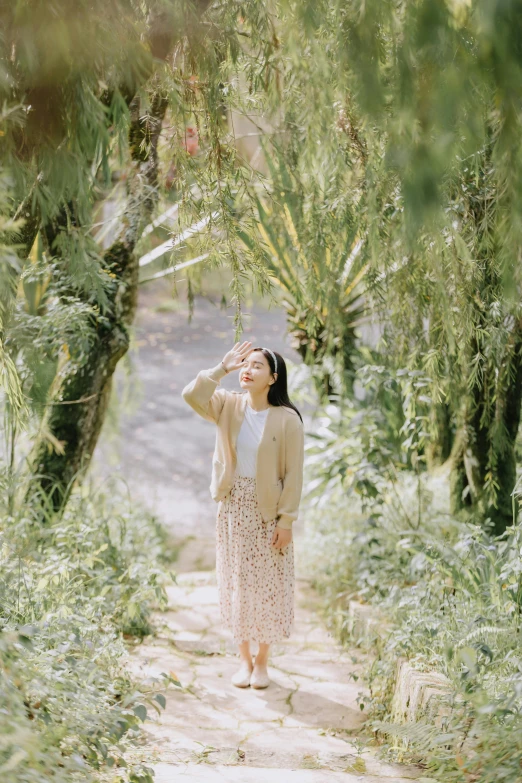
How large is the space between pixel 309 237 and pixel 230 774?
75.2 inches

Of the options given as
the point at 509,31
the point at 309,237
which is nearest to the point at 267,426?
the point at 309,237

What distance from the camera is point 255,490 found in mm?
3484

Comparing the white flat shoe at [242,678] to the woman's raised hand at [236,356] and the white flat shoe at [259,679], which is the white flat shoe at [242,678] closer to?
the white flat shoe at [259,679]

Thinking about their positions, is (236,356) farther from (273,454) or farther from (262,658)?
(262,658)

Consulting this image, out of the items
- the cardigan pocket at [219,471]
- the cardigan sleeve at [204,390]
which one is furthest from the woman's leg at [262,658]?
the cardigan sleeve at [204,390]

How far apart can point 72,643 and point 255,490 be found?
3.50 ft

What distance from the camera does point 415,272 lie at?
10.4 feet

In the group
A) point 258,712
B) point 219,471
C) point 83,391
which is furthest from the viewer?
point 83,391

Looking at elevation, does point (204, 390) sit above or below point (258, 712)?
above

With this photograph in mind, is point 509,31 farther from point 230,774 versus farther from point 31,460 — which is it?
point 31,460

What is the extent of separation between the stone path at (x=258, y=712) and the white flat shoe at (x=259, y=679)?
0.03 metres

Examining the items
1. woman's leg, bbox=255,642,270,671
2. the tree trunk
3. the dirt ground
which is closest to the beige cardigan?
woman's leg, bbox=255,642,270,671

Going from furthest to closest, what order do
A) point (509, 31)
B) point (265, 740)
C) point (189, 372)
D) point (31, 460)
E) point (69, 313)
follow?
point (189, 372), point (31, 460), point (69, 313), point (265, 740), point (509, 31)

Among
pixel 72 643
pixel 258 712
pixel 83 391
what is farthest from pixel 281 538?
pixel 83 391
